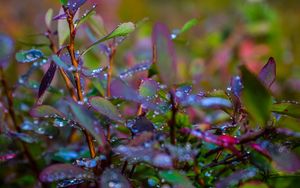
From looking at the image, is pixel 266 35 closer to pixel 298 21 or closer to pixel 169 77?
pixel 298 21

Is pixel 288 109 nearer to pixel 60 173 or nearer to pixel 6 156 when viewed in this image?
pixel 60 173

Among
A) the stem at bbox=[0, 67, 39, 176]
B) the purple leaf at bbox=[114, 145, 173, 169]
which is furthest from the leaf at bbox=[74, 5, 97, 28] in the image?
the stem at bbox=[0, 67, 39, 176]

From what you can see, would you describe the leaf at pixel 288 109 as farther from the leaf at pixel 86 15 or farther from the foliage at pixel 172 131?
the leaf at pixel 86 15

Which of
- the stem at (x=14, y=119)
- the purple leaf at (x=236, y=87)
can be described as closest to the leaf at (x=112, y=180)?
the purple leaf at (x=236, y=87)

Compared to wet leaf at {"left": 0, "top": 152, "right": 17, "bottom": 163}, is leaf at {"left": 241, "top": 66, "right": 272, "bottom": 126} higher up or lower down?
higher up

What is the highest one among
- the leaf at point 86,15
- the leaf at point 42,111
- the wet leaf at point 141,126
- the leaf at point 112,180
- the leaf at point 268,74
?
the leaf at point 86,15

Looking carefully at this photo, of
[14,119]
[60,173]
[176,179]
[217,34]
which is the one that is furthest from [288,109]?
[217,34]

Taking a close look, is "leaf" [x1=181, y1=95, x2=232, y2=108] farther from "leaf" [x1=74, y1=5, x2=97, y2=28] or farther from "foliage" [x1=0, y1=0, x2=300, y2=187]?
"leaf" [x1=74, y1=5, x2=97, y2=28]
